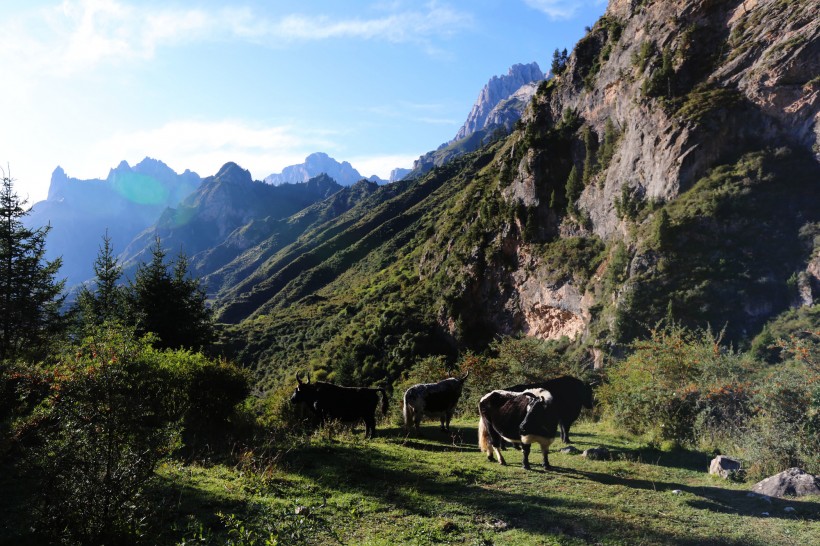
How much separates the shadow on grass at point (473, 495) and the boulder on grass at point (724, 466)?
178cm

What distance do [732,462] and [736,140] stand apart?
37.2m

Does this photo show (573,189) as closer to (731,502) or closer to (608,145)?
(608,145)

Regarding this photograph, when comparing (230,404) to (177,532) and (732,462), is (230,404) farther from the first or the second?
(732,462)

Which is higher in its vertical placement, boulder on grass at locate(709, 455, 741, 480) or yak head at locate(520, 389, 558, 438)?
yak head at locate(520, 389, 558, 438)

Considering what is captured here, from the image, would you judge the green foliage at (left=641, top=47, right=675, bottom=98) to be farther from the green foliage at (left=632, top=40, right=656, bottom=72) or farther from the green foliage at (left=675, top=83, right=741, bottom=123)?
the green foliage at (left=675, top=83, right=741, bottom=123)

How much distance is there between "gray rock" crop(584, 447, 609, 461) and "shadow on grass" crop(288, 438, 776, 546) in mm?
1165

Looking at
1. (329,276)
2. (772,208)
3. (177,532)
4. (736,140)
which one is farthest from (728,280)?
(329,276)

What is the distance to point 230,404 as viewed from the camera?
12062mm

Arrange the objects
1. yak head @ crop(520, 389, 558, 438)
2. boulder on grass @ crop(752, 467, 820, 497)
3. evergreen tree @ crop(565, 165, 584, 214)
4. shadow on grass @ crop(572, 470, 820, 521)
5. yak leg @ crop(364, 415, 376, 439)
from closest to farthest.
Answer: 1. shadow on grass @ crop(572, 470, 820, 521)
2. boulder on grass @ crop(752, 467, 820, 497)
3. yak head @ crop(520, 389, 558, 438)
4. yak leg @ crop(364, 415, 376, 439)
5. evergreen tree @ crop(565, 165, 584, 214)

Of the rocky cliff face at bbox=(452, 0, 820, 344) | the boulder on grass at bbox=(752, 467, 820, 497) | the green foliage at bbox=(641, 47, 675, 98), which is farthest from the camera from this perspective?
the green foliage at bbox=(641, 47, 675, 98)

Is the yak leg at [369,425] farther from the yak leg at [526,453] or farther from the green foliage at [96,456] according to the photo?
the green foliage at [96,456]

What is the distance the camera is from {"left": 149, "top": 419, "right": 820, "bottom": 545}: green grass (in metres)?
6.18

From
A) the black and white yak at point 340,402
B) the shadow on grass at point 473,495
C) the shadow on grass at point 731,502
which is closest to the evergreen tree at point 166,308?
the black and white yak at point 340,402

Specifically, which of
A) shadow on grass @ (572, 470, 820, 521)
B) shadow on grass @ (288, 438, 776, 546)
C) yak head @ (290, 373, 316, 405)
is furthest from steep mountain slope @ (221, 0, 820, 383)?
shadow on grass @ (572, 470, 820, 521)
